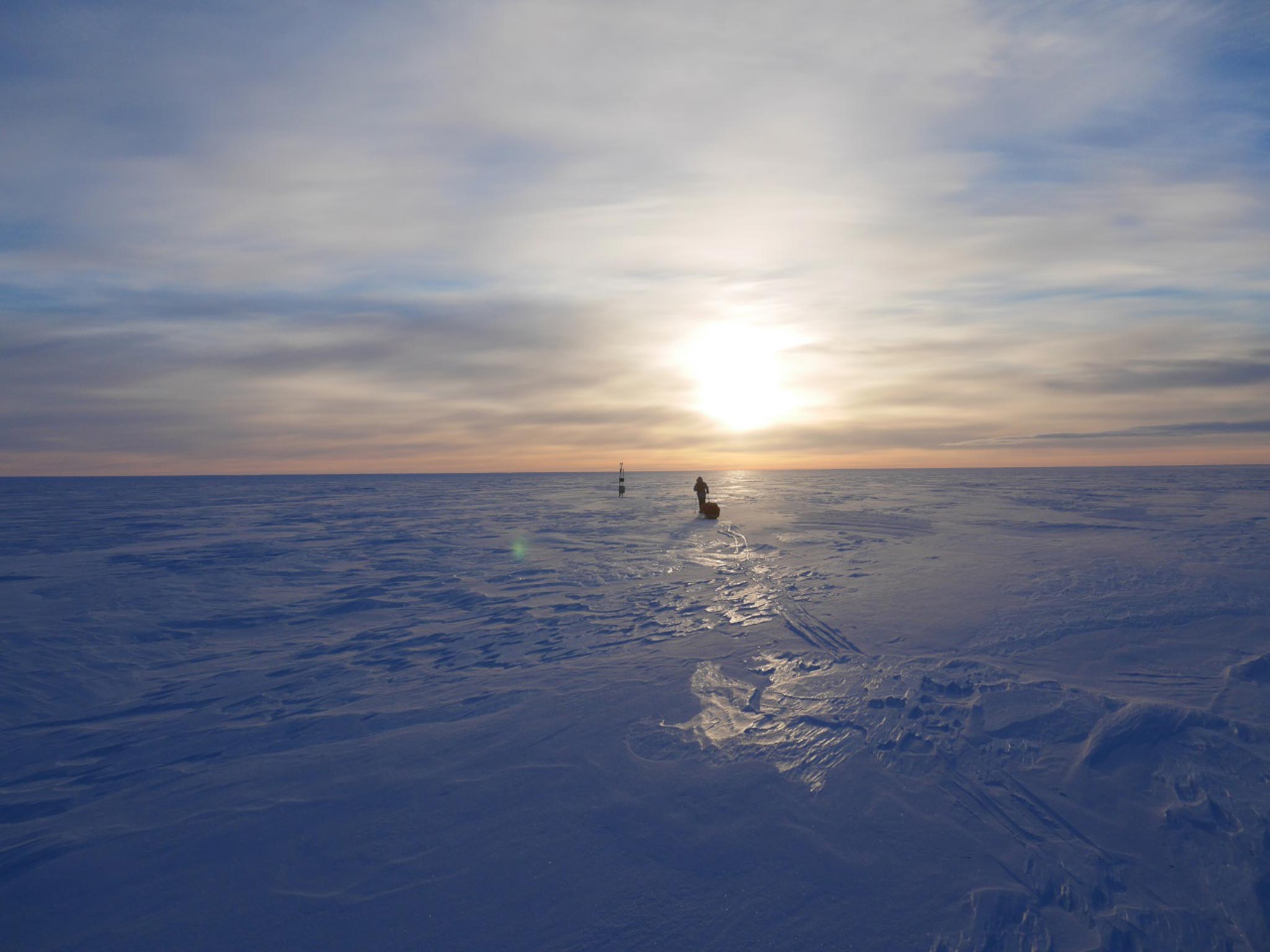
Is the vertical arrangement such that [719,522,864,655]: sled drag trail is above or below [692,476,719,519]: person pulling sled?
below

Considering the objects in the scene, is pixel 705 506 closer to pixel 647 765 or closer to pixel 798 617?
pixel 798 617

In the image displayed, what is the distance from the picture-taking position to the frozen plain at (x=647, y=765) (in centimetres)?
343

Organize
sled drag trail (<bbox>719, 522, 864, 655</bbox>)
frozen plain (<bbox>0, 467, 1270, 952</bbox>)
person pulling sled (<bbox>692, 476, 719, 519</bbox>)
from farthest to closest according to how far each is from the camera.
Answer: person pulling sled (<bbox>692, 476, 719, 519</bbox>) < sled drag trail (<bbox>719, 522, 864, 655</bbox>) < frozen plain (<bbox>0, 467, 1270, 952</bbox>)

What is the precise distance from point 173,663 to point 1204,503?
3887 centimetres

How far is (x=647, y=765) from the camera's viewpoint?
16.4ft

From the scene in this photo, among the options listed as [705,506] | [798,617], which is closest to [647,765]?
[798,617]

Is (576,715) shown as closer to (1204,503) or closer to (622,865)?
(622,865)

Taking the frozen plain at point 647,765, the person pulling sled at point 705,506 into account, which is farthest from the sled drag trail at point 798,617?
the person pulling sled at point 705,506

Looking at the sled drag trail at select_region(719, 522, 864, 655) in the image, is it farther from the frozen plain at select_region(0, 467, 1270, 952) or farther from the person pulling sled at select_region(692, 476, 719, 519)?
the person pulling sled at select_region(692, 476, 719, 519)

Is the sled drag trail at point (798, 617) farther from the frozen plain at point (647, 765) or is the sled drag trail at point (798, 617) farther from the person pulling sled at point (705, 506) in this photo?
the person pulling sled at point (705, 506)

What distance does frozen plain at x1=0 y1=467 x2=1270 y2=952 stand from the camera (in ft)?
11.3

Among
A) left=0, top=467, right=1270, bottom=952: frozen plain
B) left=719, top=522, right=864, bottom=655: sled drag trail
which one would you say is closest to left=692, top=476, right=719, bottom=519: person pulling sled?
left=719, top=522, right=864, bottom=655: sled drag trail

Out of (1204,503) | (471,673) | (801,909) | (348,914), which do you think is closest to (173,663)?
(471,673)

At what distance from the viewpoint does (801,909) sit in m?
3.43
